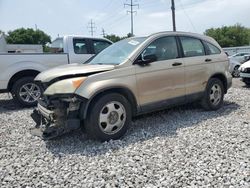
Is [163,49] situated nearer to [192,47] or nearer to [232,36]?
[192,47]

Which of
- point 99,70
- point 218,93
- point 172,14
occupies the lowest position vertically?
point 218,93

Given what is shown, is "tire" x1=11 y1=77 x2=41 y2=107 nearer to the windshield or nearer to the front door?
the windshield

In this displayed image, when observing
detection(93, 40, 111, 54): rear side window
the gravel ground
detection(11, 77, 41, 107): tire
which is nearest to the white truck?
detection(11, 77, 41, 107): tire

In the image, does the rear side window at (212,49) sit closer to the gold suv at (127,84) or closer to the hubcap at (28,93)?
the gold suv at (127,84)

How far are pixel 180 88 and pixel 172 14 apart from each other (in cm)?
2158

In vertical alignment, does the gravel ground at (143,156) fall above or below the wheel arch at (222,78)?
below

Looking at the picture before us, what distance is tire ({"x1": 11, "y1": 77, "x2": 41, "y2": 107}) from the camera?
731 centimetres

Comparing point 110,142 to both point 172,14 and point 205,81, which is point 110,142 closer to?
point 205,81

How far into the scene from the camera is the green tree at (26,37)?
209 ft

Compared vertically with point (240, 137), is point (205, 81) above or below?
above

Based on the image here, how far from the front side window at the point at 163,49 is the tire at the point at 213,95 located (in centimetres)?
122

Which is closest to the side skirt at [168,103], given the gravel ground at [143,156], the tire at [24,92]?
the gravel ground at [143,156]

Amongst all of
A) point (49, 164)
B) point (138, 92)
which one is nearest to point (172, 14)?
point (138, 92)

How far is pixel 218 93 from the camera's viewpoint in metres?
6.25
